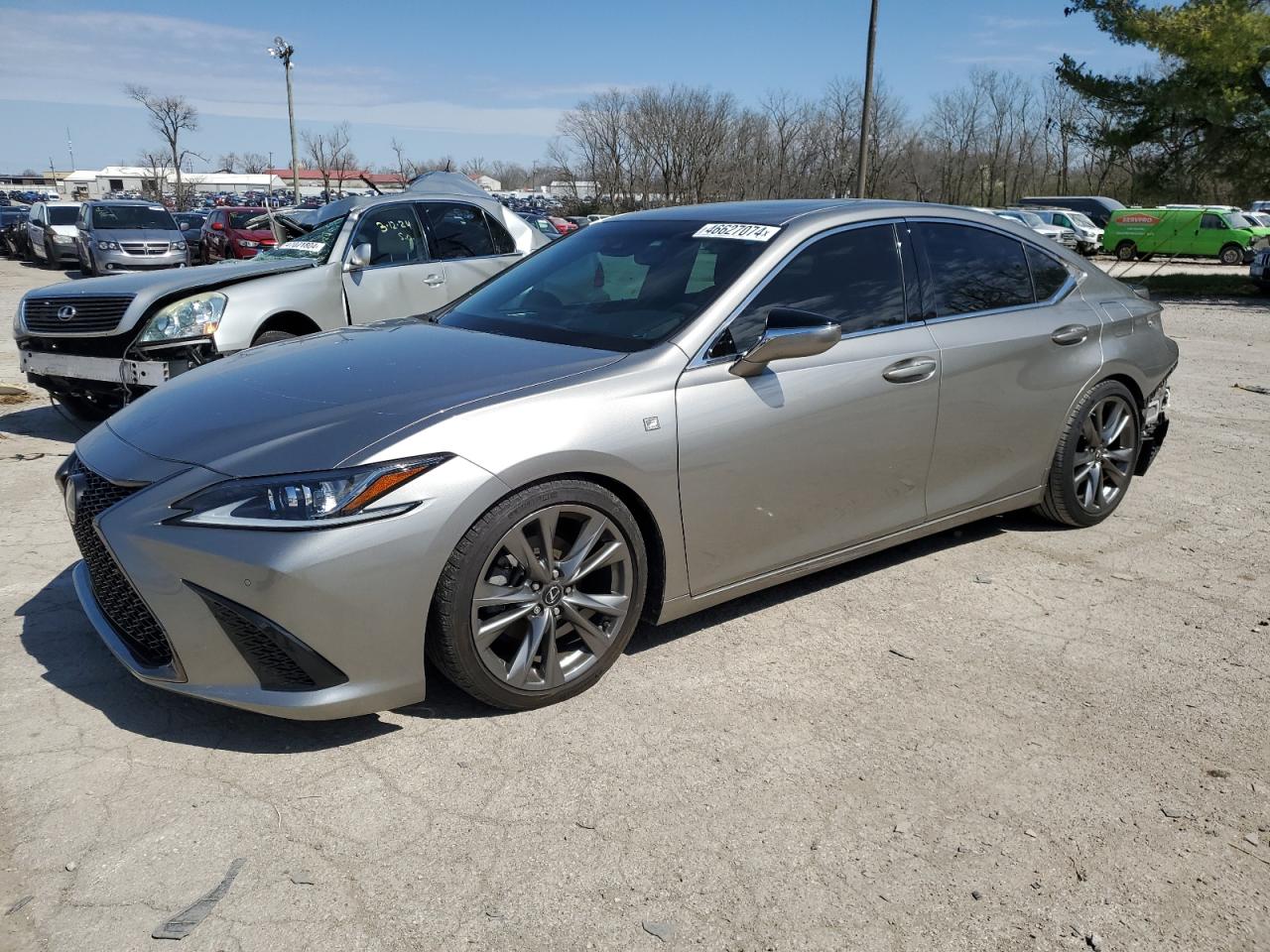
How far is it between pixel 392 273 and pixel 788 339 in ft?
15.8

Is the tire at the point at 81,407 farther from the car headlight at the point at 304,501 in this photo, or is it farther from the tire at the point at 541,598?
the tire at the point at 541,598

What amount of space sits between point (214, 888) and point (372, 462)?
1.17 metres

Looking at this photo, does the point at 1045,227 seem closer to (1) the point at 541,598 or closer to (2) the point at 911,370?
(2) the point at 911,370

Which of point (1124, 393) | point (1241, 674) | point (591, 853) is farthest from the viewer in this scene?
point (1124, 393)

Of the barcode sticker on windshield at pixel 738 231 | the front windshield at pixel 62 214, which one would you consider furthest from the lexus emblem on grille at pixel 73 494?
the front windshield at pixel 62 214

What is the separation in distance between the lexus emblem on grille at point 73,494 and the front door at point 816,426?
1988 mm

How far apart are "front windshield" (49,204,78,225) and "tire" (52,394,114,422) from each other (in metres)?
25.6

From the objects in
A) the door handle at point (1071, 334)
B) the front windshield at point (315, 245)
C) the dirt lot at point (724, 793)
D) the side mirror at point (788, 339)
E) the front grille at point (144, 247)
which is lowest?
the dirt lot at point (724, 793)

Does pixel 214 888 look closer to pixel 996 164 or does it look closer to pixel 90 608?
pixel 90 608

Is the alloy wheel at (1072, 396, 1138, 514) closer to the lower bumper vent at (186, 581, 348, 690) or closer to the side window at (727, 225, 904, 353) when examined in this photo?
the side window at (727, 225, 904, 353)

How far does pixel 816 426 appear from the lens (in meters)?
3.85

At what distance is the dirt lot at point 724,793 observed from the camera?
7.99ft

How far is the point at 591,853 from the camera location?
267 centimetres

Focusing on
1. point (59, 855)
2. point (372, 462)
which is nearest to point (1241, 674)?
point (372, 462)
